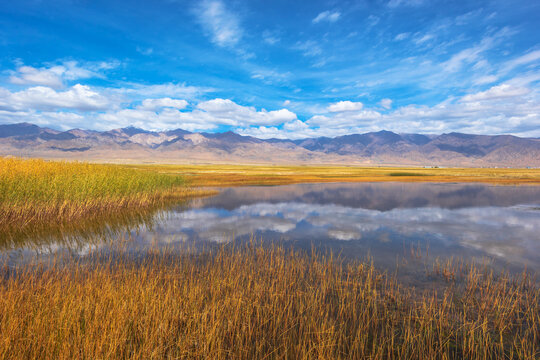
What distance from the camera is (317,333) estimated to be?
17.2 feet

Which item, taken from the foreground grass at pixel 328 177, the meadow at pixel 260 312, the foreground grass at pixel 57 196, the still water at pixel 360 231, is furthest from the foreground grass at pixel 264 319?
the foreground grass at pixel 328 177

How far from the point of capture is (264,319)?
5.89 meters

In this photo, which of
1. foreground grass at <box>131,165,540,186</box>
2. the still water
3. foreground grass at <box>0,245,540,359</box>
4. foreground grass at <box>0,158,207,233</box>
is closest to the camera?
foreground grass at <box>0,245,540,359</box>

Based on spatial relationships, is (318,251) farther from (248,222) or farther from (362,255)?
(248,222)

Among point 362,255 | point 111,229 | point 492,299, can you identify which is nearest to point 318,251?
point 362,255

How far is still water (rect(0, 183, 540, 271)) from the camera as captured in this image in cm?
1156

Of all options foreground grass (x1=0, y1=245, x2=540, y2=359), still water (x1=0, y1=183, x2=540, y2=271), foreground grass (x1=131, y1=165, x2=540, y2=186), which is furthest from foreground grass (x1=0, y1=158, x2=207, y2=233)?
foreground grass (x1=131, y1=165, x2=540, y2=186)

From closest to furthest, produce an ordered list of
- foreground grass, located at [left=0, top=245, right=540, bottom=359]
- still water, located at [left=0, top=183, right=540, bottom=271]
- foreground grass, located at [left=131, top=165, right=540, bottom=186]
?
foreground grass, located at [left=0, top=245, right=540, bottom=359], still water, located at [left=0, top=183, right=540, bottom=271], foreground grass, located at [left=131, top=165, right=540, bottom=186]

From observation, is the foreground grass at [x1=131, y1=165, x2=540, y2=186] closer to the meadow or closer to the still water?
the still water

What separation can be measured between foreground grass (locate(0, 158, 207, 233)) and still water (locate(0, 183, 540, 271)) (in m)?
3.18

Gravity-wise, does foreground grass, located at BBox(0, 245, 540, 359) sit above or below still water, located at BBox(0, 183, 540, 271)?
above

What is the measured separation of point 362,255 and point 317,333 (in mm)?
6752

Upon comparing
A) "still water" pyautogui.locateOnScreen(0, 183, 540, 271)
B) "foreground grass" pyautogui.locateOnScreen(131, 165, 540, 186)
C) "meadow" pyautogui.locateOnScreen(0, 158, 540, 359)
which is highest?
"meadow" pyautogui.locateOnScreen(0, 158, 540, 359)

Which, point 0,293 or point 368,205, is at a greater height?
point 0,293
